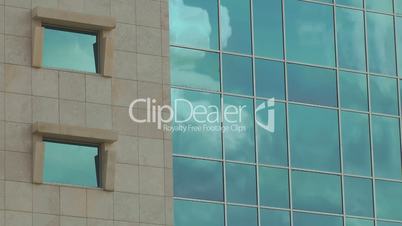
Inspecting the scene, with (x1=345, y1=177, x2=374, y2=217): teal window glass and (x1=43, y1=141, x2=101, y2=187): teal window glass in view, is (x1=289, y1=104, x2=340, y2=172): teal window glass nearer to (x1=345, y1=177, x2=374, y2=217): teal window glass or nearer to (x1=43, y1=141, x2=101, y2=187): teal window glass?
(x1=345, y1=177, x2=374, y2=217): teal window glass

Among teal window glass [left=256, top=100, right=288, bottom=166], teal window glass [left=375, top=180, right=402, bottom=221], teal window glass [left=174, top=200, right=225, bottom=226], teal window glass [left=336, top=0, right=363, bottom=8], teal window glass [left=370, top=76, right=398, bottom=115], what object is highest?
teal window glass [left=336, top=0, right=363, bottom=8]

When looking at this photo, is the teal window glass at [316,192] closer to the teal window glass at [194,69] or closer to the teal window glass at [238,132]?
the teal window glass at [238,132]

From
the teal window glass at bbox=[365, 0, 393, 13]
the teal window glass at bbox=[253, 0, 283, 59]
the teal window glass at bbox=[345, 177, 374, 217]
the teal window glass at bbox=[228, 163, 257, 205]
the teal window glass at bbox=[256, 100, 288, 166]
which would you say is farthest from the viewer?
the teal window glass at bbox=[365, 0, 393, 13]

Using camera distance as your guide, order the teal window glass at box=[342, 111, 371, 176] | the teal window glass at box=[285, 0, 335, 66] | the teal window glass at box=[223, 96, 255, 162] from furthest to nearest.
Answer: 1. the teal window glass at box=[285, 0, 335, 66]
2. the teal window glass at box=[342, 111, 371, 176]
3. the teal window glass at box=[223, 96, 255, 162]

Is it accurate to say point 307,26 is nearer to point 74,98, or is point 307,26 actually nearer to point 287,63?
point 287,63

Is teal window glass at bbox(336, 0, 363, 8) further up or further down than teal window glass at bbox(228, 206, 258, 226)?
further up

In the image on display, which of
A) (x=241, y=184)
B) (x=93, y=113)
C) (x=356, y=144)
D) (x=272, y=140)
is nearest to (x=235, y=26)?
(x=272, y=140)

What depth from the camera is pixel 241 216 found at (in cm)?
4853

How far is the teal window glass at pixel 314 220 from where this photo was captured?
163 feet

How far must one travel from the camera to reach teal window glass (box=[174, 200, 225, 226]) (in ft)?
155

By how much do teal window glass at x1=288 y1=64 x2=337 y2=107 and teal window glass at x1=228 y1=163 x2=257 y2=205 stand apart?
9.81ft

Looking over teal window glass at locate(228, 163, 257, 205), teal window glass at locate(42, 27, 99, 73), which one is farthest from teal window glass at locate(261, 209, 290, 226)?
teal window glass at locate(42, 27, 99, 73)

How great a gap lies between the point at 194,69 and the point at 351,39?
603cm

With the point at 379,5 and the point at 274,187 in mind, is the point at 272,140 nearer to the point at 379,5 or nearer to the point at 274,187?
the point at 274,187
